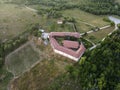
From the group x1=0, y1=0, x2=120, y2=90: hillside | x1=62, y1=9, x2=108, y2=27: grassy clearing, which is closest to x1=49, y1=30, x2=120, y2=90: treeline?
x1=0, y1=0, x2=120, y2=90: hillside

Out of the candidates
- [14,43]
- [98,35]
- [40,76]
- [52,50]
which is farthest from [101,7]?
[40,76]

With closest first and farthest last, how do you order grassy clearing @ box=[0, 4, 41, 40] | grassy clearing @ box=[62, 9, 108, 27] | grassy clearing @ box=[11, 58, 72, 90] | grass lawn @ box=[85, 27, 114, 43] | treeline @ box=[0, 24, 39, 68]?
grassy clearing @ box=[11, 58, 72, 90] < treeline @ box=[0, 24, 39, 68] < grass lawn @ box=[85, 27, 114, 43] < grassy clearing @ box=[0, 4, 41, 40] < grassy clearing @ box=[62, 9, 108, 27]

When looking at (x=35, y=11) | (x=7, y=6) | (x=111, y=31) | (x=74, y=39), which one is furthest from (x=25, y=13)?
(x=111, y=31)

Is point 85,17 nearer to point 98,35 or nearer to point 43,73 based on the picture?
point 98,35

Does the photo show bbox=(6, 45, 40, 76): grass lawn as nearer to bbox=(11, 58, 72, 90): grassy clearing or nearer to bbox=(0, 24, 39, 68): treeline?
bbox=(0, 24, 39, 68): treeline

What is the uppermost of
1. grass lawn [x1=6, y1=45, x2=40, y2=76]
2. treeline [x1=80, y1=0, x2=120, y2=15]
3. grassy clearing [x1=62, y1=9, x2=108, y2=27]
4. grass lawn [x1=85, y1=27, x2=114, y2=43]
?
treeline [x1=80, y1=0, x2=120, y2=15]

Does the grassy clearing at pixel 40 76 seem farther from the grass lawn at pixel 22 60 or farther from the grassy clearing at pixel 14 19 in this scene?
the grassy clearing at pixel 14 19
